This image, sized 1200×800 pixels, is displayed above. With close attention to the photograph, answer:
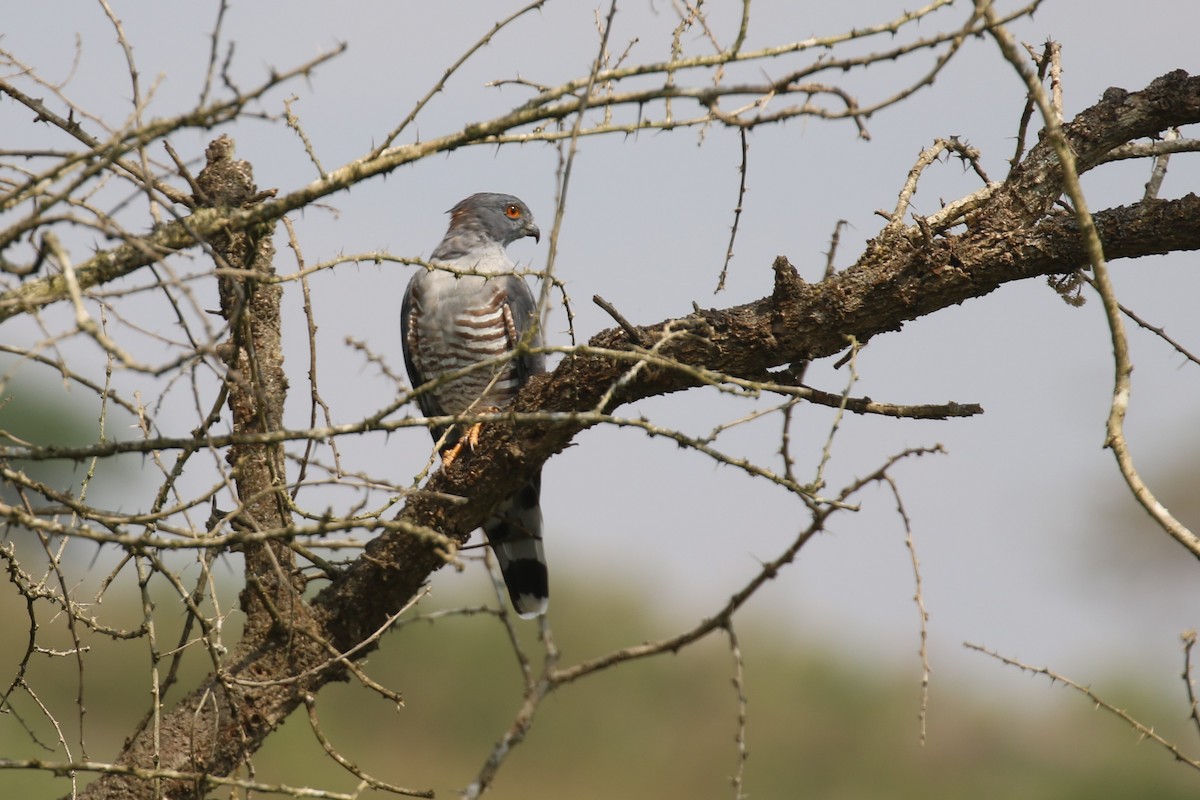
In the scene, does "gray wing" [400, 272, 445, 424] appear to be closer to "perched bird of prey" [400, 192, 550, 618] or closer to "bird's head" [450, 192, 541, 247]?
"perched bird of prey" [400, 192, 550, 618]

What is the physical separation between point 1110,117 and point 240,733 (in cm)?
288

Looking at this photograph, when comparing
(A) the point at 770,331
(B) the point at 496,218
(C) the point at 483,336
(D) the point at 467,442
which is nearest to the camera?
(A) the point at 770,331

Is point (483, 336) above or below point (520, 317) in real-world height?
below

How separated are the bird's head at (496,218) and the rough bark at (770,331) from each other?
201cm

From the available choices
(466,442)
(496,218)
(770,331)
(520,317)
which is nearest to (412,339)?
(520,317)

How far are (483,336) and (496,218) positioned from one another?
2.62 feet

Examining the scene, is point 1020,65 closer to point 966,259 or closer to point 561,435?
point 966,259

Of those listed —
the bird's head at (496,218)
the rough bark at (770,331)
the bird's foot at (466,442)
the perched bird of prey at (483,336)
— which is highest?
the bird's head at (496,218)

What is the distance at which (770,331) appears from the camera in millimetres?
2975

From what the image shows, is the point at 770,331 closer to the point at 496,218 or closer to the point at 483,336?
the point at 483,336

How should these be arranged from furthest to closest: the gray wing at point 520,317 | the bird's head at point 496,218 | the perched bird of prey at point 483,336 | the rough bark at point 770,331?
the bird's head at point 496,218
the gray wing at point 520,317
the perched bird of prey at point 483,336
the rough bark at point 770,331

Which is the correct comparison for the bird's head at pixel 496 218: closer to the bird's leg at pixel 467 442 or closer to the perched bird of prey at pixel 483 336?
the perched bird of prey at pixel 483 336

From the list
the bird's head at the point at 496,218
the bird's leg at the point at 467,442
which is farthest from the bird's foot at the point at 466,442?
the bird's head at the point at 496,218

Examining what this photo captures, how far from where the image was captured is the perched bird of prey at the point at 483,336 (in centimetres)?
441
